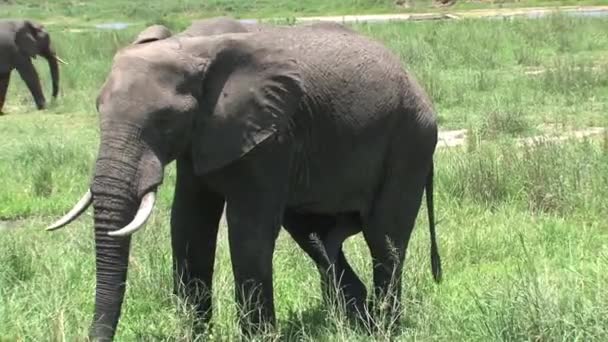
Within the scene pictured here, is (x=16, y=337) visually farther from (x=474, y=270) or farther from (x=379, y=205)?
(x=474, y=270)

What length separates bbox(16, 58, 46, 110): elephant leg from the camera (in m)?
15.3

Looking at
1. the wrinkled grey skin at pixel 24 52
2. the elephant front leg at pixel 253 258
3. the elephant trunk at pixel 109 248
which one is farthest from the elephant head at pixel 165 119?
the wrinkled grey skin at pixel 24 52

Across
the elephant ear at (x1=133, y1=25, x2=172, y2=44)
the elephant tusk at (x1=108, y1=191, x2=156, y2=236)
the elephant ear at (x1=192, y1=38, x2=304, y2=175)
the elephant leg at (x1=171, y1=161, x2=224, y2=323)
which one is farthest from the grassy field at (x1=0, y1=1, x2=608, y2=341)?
the elephant ear at (x1=133, y1=25, x2=172, y2=44)

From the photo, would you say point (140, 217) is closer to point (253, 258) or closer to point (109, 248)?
point (109, 248)

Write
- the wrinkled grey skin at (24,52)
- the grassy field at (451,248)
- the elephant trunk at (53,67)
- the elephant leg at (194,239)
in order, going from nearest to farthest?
the grassy field at (451,248)
the elephant leg at (194,239)
the elephant trunk at (53,67)
the wrinkled grey skin at (24,52)

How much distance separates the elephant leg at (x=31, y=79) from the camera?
1526cm

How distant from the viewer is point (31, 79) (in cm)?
1575

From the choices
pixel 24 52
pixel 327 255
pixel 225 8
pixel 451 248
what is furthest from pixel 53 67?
pixel 225 8

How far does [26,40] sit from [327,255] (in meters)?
13.0

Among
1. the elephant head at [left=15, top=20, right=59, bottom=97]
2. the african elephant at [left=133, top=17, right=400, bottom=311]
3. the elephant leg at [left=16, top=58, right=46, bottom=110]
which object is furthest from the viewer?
the elephant head at [left=15, top=20, right=59, bottom=97]

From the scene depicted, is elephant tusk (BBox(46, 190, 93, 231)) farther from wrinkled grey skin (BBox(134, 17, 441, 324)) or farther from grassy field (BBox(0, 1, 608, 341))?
wrinkled grey skin (BBox(134, 17, 441, 324))

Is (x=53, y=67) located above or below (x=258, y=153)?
below

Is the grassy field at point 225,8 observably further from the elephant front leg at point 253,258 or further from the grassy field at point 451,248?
the elephant front leg at point 253,258

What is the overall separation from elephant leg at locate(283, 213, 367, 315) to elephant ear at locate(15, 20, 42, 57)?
1248cm
